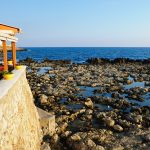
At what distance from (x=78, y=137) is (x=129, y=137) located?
3.28 meters

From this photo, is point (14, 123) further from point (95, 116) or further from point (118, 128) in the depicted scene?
point (95, 116)

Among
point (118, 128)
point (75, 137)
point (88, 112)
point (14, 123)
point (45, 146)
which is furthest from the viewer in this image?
point (88, 112)

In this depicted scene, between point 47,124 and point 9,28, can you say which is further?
point 47,124

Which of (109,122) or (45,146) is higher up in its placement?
(109,122)

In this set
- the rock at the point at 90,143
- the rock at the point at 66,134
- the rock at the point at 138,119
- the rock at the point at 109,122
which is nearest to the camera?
the rock at the point at 90,143

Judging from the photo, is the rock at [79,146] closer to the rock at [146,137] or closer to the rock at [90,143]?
the rock at [90,143]

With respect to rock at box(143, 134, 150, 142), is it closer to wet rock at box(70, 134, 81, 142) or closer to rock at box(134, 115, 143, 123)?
rock at box(134, 115, 143, 123)

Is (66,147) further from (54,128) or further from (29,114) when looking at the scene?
(29,114)

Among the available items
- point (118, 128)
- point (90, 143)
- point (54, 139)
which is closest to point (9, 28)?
point (54, 139)

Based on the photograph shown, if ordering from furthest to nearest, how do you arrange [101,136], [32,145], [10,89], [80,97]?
1. [80,97]
2. [101,136]
3. [32,145]
4. [10,89]

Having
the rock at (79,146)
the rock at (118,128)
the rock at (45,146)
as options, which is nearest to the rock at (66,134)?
the rock at (79,146)

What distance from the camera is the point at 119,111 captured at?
2445 centimetres

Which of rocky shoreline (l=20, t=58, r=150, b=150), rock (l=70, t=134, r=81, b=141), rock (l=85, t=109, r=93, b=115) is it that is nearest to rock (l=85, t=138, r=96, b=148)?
rocky shoreline (l=20, t=58, r=150, b=150)

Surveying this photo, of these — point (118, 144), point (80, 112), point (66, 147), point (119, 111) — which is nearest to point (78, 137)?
point (66, 147)
